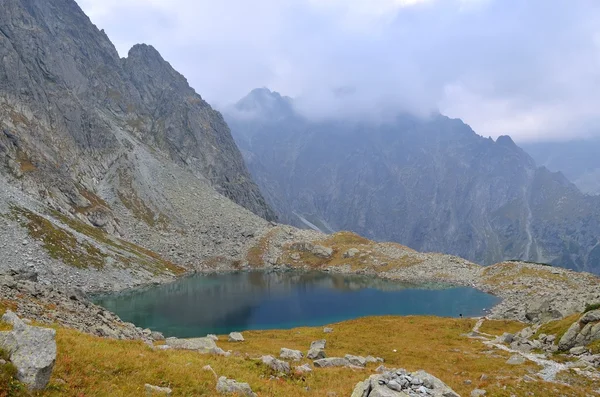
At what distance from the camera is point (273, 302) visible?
8981 centimetres

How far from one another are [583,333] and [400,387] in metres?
26.7

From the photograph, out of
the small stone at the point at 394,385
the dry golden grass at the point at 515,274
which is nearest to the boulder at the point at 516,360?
the small stone at the point at 394,385

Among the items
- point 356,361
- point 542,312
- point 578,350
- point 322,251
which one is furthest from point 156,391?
point 322,251

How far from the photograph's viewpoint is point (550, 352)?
1325 inches

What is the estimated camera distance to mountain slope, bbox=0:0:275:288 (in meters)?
95.3

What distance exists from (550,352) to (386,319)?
30157mm

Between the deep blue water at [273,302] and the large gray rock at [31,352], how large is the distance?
164ft

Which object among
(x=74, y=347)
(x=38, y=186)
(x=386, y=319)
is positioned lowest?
(x=386, y=319)

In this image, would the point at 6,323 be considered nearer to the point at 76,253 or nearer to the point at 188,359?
the point at 188,359

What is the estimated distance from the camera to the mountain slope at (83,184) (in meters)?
95.3

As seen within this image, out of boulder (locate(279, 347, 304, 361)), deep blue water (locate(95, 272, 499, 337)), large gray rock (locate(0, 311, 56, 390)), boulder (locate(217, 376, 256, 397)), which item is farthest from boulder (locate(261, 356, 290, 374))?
deep blue water (locate(95, 272, 499, 337))

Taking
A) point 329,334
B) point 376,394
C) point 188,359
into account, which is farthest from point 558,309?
point 188,359

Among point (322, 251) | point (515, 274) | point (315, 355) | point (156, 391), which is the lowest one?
point (315, 355)

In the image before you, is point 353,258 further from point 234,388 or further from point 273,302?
point 234,388
